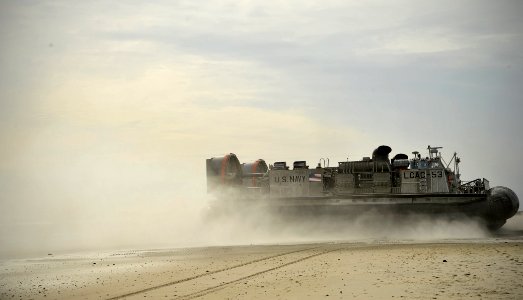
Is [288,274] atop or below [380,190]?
below

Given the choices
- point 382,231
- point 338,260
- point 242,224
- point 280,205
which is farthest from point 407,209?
point 338,260

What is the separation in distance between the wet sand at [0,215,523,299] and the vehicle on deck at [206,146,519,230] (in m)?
4.98

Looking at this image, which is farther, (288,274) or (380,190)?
(380,190)

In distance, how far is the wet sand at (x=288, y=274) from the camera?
337 inches

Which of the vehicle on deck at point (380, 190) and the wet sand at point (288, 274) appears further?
the vehicle on deck at point (380, 190)

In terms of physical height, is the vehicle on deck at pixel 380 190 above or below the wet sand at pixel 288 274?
above

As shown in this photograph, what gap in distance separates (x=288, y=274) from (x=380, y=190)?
10859 mm

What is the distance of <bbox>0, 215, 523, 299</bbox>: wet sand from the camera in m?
8.57

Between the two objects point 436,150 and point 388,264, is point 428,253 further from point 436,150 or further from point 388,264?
point 436,150

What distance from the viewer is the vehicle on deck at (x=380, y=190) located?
18.8 metres

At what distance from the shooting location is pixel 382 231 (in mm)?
19531

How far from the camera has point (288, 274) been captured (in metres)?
10.4

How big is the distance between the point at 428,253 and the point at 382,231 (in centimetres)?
705

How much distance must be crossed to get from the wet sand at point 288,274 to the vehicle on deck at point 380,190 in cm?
498
